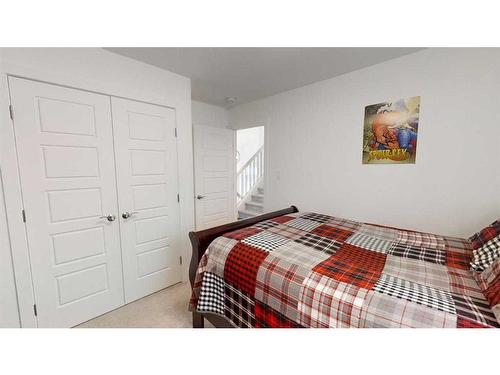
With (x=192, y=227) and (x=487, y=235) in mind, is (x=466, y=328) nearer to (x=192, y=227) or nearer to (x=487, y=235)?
(x=487, y=235)

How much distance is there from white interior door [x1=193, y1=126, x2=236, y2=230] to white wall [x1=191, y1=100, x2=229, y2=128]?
0.70ft

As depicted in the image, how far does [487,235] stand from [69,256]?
118 inches

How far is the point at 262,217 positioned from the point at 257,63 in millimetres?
1552

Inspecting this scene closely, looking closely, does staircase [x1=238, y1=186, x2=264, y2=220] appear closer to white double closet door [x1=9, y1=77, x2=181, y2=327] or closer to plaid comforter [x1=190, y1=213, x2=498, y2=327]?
white double closet door [x1=9, y1=77, x2=181, y2=327]

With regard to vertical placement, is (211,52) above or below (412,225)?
above

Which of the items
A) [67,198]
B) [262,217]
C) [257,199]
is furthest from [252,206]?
[67,198]

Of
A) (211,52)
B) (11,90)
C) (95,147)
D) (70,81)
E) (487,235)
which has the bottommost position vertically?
(487,235)

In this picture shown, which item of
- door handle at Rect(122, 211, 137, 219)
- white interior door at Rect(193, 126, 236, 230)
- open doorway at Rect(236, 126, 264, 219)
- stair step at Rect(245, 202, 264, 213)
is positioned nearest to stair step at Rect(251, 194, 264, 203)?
open doorway at Rect(236, 126, 264, 219)

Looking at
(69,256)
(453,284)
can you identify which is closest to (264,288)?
(453,284)

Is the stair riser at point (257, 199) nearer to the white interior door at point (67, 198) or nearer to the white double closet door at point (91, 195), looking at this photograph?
the white double closet door at point (91, 195)

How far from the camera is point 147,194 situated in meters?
1.99

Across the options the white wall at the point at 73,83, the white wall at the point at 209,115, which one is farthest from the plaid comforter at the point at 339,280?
the white wall at the point at 209,115

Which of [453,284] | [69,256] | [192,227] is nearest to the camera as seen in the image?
[453,284]

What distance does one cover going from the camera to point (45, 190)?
4.83ft
